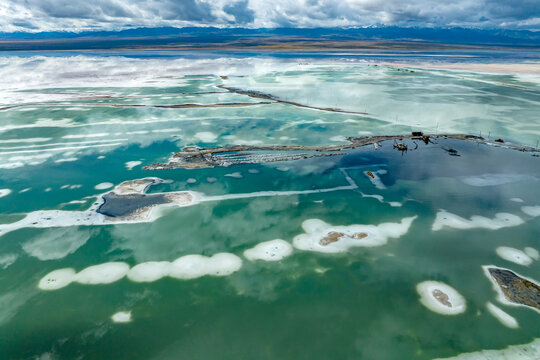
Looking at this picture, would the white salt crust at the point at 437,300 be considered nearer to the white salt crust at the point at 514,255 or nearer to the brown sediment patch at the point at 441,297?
the brown sediment patch at the point at 441,297

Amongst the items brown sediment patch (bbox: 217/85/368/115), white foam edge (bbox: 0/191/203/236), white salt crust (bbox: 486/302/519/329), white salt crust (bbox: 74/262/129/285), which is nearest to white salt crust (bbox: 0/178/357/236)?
white foam edge (bbox: 0/191/203/236)

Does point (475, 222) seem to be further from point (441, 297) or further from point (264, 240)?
point (264, 240)

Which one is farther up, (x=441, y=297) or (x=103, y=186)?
(x=441, y=297)

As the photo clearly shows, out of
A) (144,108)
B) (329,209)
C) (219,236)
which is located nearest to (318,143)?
(329,209)

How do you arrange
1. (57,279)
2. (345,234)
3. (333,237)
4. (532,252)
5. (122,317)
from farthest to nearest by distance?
(345,234) → (333,237) → (532,252) → (57,279) → (122,317)

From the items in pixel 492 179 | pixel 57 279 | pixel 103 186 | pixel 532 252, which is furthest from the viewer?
pixel 492 179

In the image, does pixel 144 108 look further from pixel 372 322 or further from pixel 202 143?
pixel 372 322

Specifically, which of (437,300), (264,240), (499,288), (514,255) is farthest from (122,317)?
(514,255)

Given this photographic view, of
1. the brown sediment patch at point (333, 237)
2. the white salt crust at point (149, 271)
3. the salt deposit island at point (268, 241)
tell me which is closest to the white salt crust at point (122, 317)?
the salt deposit island at point (268, 241)
